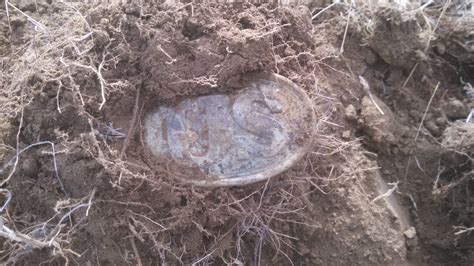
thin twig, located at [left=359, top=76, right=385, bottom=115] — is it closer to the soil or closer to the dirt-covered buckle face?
the soil

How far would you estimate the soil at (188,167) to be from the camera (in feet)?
5.51

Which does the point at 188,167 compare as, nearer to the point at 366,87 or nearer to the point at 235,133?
the point at 235,133

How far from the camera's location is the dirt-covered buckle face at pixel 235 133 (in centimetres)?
173

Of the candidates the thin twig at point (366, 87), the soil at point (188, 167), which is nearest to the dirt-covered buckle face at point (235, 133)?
the soil at point (188, 167)

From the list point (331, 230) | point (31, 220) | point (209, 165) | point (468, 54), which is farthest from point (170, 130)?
point (468, 54)

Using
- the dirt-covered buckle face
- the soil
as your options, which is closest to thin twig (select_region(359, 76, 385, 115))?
the soil

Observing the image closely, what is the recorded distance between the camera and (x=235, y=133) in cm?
174

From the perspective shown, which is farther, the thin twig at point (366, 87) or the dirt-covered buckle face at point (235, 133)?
the thin twig at point (366, 87)

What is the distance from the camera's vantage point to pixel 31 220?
1729 millimetres

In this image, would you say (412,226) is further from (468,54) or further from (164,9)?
(164,9)

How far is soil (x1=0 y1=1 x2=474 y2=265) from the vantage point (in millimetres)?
1681

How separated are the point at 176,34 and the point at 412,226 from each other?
1.17 metres

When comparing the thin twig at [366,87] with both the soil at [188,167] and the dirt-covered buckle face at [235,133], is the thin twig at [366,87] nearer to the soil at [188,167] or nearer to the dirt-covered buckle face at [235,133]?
the soil at [188,167]

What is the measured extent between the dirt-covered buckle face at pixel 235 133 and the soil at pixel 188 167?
0.12 feet
